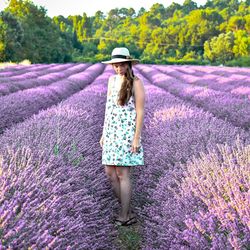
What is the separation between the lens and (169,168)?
3250 millimetres

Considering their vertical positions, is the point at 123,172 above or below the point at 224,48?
above

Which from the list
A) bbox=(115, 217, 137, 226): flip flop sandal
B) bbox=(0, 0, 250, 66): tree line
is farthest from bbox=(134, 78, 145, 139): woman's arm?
bbox=(0, 0, 250, 66): tree line

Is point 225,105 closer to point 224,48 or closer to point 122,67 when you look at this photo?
point 122,67

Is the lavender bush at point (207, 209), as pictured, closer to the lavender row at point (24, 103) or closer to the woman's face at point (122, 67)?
the woman's face at point (122, 67)

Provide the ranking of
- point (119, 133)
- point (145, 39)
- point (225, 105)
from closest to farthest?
1. point (119, 133)
2. point (225, 105)
3. point (145, 39)

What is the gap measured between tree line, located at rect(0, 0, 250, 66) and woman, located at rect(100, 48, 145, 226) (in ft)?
110

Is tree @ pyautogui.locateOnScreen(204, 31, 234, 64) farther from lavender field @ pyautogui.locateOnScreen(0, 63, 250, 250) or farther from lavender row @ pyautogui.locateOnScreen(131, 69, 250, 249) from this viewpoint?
lavender field @ pyautogui.locateOnScreen(0, 63, 250, 250)

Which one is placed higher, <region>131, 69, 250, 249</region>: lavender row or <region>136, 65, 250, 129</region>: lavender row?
<region>131, 69, 250, 249</region>: lavender row

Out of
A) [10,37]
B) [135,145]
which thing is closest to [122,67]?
[135,145]

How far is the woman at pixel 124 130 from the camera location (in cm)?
332

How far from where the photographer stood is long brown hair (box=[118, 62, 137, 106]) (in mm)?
3297

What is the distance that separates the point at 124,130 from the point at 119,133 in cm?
5

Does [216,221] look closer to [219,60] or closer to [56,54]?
[56,54]

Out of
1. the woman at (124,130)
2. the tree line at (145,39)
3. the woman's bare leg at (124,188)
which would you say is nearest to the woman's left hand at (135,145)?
the woman at (124,130)
